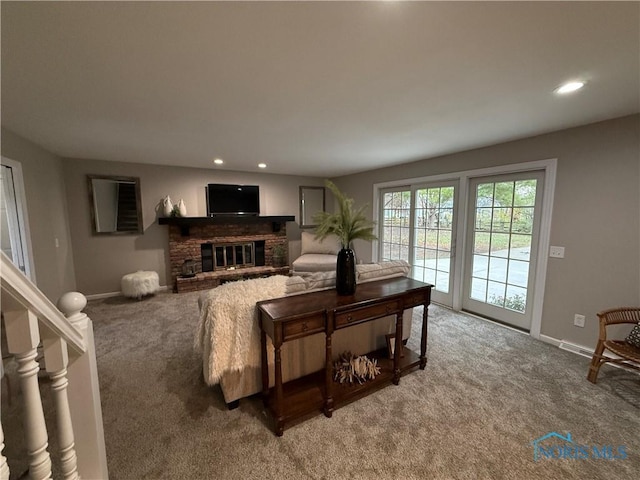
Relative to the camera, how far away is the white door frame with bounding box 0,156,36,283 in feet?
8.70

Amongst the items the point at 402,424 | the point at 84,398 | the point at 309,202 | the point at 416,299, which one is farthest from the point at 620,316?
the point at 309,202

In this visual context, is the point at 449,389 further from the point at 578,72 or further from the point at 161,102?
the point at 161,102

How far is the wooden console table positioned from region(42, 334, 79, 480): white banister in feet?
3.00

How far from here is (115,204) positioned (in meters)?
4.28

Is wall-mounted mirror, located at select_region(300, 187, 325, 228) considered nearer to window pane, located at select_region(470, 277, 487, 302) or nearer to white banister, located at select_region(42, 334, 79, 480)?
window pane, located at select_region(470, 277, 487, 302)

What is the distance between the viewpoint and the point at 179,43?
4.34 ft

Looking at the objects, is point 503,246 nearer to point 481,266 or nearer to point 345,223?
point 481,266

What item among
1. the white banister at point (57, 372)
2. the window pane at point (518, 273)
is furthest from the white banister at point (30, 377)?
the window pane at point (518, 273)

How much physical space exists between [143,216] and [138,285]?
3.97 ft

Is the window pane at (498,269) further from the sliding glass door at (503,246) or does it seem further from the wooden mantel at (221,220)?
the wooden mantel at (221,220)

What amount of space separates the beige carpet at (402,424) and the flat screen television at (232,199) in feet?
9.43

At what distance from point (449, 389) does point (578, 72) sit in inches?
92.1

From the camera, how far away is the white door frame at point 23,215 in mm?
2650

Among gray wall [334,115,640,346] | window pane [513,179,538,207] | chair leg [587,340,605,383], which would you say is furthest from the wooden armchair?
window pane [513,179,538,207]
